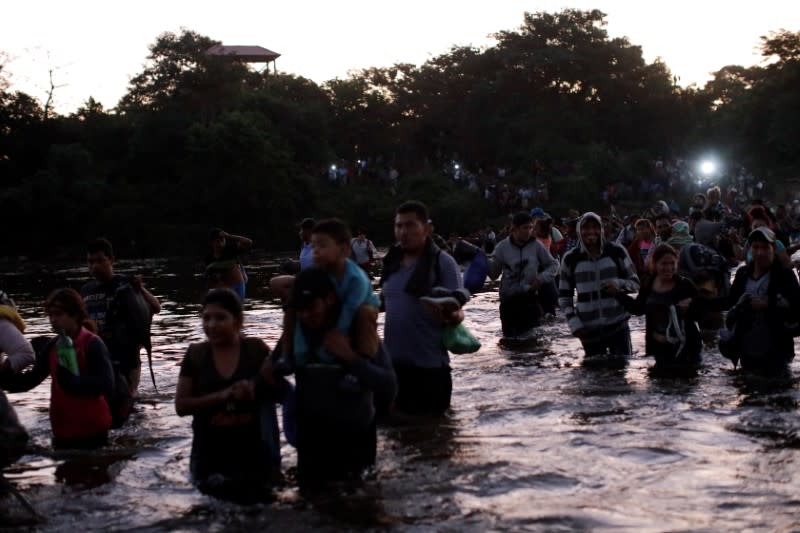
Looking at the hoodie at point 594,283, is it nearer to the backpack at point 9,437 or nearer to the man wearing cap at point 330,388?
the man wearing cap at point 330,388

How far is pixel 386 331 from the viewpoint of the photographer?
7793 millimetres

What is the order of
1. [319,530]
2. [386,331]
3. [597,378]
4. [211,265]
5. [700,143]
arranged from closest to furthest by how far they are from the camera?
[319,530], [386,331], [597,378], [211,265], [700,143]

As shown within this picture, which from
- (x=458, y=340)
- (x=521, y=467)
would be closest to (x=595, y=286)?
(x=458, y=340)

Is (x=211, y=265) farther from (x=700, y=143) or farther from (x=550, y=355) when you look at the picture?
(x=700, y=143)

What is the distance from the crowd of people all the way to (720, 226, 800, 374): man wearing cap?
12 mm

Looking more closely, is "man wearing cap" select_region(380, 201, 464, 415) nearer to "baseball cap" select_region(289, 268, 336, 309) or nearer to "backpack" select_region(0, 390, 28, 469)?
"baseball cap" select_region(289, 268, 336, 309)

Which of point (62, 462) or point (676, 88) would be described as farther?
point (676, 88)

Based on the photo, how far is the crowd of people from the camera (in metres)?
5.50

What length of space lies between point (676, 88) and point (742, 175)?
13508mm

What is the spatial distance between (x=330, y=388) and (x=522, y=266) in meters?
7.04

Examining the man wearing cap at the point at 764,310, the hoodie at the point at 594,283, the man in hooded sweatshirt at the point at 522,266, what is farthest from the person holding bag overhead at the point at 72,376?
the man in hooded sweatshirt at the point at 522,266

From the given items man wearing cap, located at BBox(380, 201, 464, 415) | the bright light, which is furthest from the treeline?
man wearing cap, located at BBox(380, 201, 464, 415)

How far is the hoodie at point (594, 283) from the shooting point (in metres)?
10.2

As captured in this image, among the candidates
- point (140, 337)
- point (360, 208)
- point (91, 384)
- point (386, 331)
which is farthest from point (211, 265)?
point (360, 208)
